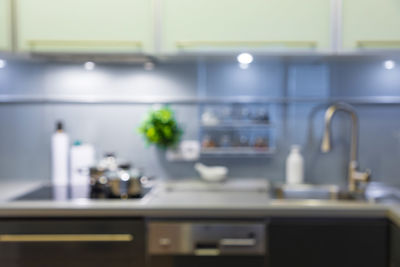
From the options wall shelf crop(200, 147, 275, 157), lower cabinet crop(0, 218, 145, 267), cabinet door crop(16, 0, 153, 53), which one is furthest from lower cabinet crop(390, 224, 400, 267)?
cabinet door crop(16, 0, 153, 53)

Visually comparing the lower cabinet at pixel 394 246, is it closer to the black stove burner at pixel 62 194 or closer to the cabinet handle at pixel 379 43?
the cabinet handle at pixel 379 43

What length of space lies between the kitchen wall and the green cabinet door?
0.29 meters

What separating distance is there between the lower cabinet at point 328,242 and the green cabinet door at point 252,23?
0.77 meters

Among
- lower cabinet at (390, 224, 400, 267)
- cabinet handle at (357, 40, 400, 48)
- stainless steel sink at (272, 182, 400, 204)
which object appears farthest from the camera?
stainless steel sink at (272, 182, 400, 204)

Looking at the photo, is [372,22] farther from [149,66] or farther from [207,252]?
[207,252]

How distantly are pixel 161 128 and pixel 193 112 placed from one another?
0.20 meters

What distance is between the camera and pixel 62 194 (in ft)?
6.45

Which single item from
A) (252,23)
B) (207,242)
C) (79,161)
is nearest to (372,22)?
(252,23)

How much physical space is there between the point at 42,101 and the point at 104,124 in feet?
1.12

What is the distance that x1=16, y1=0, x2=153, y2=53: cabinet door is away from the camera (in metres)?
1.93

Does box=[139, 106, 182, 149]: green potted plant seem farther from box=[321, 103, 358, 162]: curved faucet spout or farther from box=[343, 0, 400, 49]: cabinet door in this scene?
box=[343, 0, 400, 49]: cabinet door

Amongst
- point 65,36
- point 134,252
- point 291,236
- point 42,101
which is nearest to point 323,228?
point 291,236

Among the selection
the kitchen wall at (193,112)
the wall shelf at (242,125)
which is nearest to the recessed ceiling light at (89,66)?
the kitchen wall at (193,112)

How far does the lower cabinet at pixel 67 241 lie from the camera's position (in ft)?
5.61
